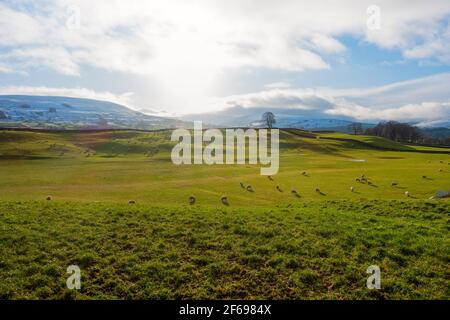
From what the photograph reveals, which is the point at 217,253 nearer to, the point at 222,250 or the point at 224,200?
the point at 222,250

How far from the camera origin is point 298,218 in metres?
21.9

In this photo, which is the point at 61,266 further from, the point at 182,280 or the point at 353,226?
the point at 353,226

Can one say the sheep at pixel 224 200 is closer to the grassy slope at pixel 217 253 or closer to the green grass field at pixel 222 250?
the green grass field at pixel 222 250

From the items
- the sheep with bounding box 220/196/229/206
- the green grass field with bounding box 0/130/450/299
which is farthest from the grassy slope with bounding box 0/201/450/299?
the sheep with bounding box 220/196/229/206

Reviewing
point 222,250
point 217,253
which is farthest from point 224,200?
point 217,253

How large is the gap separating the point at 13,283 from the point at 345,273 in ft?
44.6

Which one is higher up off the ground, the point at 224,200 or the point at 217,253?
the point at 217,253

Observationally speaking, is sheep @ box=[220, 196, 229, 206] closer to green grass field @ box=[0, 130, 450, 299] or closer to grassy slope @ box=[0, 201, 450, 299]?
green grass field @ box=[0, 130, 450, 299]

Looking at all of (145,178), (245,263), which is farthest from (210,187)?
(245,263)

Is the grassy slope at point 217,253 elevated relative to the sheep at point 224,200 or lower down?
elevated

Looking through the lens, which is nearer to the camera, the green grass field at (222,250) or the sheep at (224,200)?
the green grass field at (222,250)

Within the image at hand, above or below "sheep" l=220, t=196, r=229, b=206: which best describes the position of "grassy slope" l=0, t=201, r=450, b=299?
above

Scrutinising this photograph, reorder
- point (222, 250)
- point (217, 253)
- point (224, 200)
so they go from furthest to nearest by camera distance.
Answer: point (224, 200) < point (222, 250) < point (217, 253)

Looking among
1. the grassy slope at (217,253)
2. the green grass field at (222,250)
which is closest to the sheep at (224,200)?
the green grass field at (222,250)
